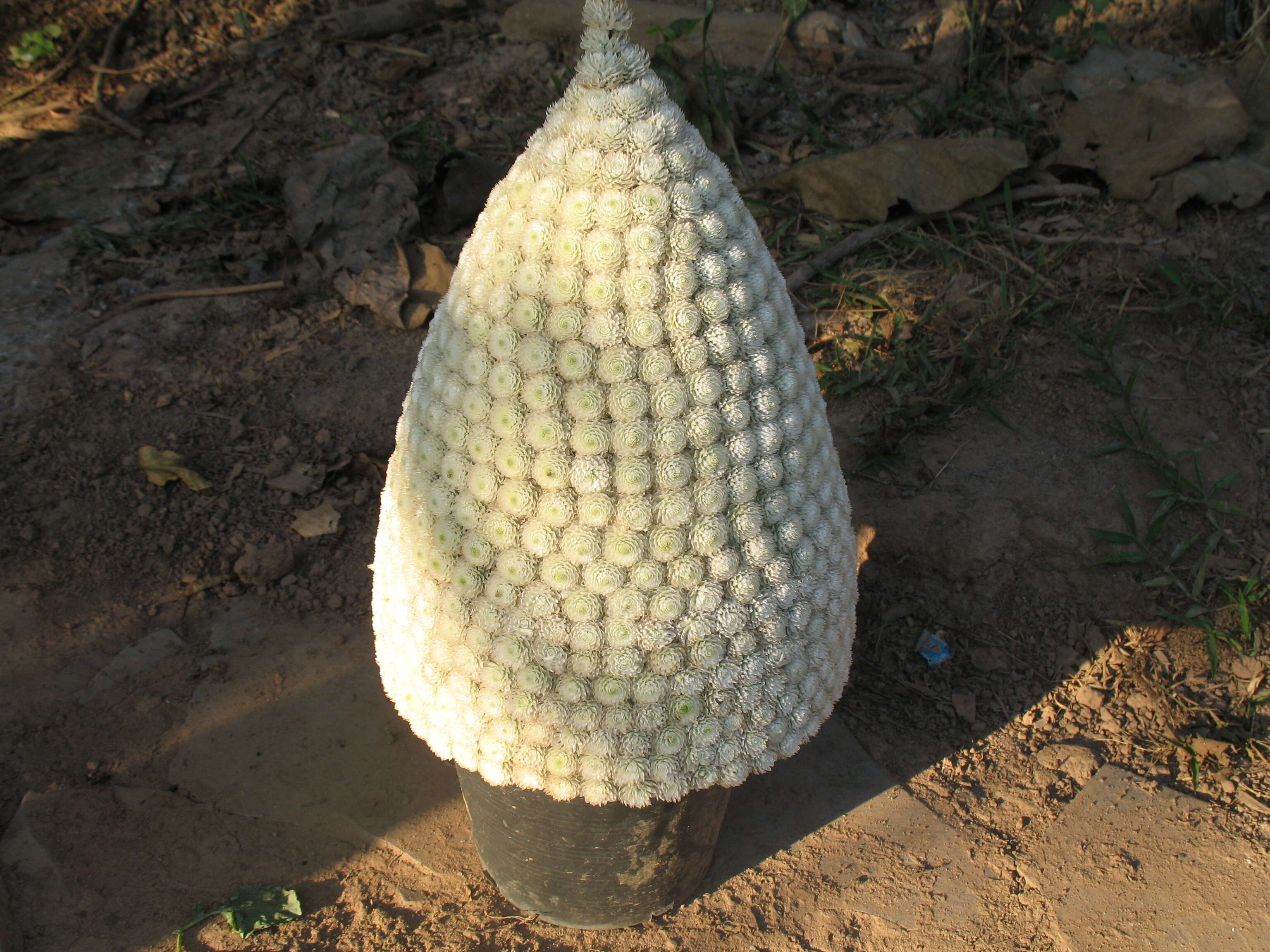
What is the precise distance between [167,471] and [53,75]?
3065 mm

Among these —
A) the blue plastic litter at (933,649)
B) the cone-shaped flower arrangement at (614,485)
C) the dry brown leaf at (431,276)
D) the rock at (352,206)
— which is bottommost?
the blue plastic litter at (933,649)

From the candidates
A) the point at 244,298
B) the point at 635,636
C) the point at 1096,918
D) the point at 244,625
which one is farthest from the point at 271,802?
the point at 244,298

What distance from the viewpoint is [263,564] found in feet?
9.73

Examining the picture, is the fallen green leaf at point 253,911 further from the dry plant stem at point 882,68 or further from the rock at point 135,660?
the dry plant stem at point 882,68

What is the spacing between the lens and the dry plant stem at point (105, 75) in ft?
15.5

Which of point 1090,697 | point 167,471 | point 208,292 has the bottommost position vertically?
point 1090,697

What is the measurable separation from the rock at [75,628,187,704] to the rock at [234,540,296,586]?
0.26m

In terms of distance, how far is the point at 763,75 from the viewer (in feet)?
15.6

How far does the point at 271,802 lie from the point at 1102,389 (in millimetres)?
2930

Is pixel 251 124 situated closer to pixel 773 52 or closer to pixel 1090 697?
pixel 773 52

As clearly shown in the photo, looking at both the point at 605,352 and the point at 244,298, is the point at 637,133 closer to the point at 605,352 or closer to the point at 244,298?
the point at 605,352

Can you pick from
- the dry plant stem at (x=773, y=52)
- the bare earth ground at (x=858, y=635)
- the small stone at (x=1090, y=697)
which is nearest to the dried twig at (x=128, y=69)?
the bare earth ground at (x=858, y=635)

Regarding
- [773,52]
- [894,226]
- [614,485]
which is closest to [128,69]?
[773,52]

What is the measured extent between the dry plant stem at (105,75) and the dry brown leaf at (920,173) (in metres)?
3.41
